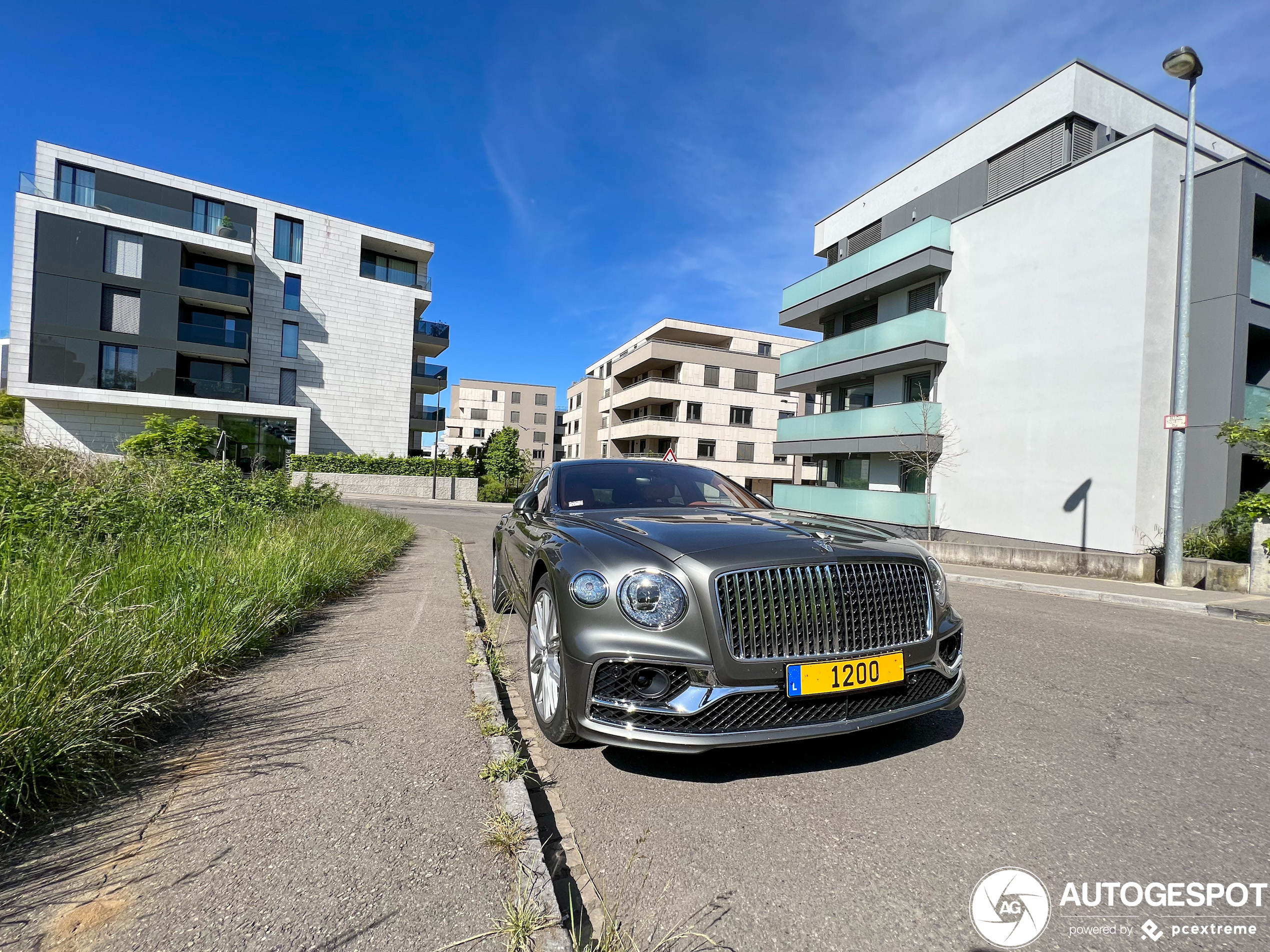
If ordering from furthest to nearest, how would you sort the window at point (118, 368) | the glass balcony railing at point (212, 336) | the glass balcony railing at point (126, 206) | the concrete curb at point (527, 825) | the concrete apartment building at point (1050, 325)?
the glass balcony railing at point (212, 336), the window at point (118, 368), the glass balcony railing at point (126, 206), the concrete apartment building at point (1050, 325), the concrete curb at point (527, 825)

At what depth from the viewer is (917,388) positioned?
19.8 metres

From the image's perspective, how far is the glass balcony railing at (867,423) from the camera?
60.7ft

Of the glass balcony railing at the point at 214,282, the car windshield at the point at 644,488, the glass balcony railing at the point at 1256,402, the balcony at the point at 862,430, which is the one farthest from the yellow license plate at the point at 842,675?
the glass balcony railing at the point at 214,282

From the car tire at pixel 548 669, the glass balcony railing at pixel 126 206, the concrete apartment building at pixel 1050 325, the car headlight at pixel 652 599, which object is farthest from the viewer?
the glass balcony railing at pixel 126 206

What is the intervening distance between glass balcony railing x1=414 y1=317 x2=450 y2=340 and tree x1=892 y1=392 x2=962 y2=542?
30.9 m

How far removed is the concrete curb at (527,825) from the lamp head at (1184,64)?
45.5 ft

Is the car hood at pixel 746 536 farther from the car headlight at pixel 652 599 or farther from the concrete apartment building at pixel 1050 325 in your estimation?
the concrete apartment building at pixel 1050 325

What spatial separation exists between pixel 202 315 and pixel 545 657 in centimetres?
3593

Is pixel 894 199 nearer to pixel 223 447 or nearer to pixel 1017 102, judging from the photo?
pixel 1017 102

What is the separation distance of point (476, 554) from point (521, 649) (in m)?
6.35

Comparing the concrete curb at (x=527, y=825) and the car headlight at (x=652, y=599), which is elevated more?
the car headlight at (x=652, y=599)

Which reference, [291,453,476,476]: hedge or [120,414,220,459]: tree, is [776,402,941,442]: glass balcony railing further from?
[120,414,220,459]: tree

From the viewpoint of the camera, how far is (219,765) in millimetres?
2559

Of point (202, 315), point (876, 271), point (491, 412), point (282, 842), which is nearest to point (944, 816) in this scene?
point (282, 842)
